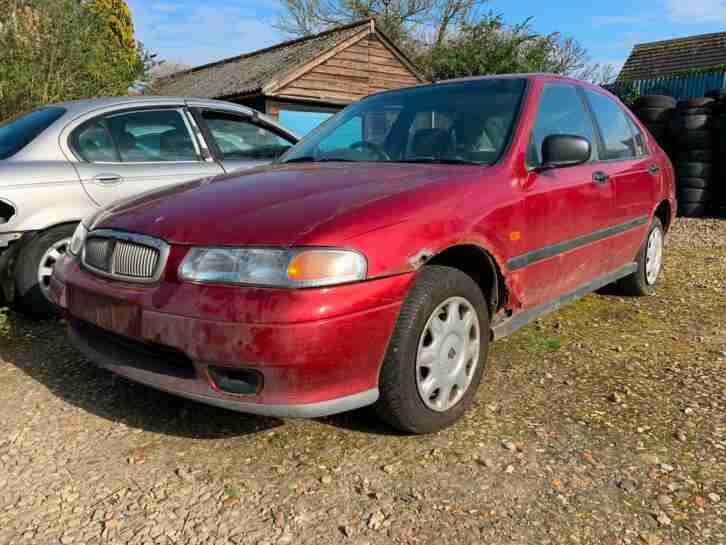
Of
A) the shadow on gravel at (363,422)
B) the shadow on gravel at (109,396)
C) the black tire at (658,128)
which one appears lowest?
the shadow on gravel at (363,422)

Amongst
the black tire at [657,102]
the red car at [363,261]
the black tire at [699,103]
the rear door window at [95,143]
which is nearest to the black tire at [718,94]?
the black tire at [699,103]

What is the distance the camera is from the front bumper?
2.17 m

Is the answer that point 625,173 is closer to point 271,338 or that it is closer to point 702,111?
point 271,338

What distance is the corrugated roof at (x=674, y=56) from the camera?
73.2 ft

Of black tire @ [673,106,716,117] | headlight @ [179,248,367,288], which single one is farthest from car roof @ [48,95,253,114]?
black tire @ [673,106,716,117]

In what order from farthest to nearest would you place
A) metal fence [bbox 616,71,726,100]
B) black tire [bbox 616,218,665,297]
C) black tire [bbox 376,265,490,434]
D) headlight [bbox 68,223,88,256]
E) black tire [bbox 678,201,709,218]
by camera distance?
1. metal fence [bbox 616,71,726,100]
2. black tire [bbox 678,201,709,218]
3. black tire [bbox 616,218,665,297]
4. headlight [bbox 68,223,88,256]
5. black tire [bbox 376,265,490,434]

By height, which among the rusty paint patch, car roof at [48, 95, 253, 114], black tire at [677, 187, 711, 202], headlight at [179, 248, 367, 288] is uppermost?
car roof at [48, 95, 253, 114]

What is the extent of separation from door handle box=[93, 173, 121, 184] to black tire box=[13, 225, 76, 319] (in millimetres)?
373

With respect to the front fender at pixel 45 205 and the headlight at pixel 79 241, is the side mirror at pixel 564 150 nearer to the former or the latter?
the headlight at pixel 79 241

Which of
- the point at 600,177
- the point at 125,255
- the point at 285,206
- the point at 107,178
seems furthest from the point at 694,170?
the point at 125,255

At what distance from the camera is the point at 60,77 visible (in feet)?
35.0

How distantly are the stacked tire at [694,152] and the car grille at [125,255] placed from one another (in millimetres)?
9637

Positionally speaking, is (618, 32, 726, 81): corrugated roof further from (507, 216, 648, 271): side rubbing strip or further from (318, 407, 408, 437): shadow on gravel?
(318, 407, 408, 437): shadow on gravel

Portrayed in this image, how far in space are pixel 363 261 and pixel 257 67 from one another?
57.6 feet
